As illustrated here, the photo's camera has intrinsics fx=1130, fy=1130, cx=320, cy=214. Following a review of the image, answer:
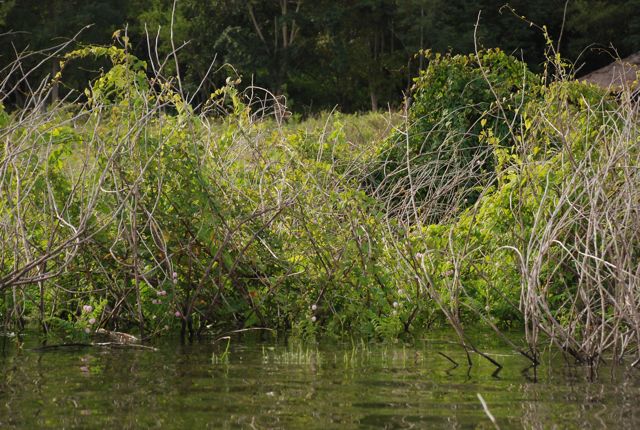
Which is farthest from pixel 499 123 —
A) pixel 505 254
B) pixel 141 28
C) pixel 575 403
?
pixel 141 28

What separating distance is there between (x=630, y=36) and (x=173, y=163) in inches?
1280

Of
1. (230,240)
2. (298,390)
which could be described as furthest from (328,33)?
(298,390)

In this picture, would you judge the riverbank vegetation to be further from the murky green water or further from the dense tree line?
the dense tree line

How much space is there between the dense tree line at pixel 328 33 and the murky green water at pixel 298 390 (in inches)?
1286

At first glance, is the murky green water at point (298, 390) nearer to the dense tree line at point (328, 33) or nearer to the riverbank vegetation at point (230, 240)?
the riverbank vegetation at point (230, 240)

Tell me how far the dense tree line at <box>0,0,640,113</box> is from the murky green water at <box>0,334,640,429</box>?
32652 mm

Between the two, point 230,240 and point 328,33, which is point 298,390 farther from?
point 328,33

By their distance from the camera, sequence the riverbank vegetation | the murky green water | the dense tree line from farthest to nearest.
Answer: the dense tree line, the riverbank vegetation, the murky green water

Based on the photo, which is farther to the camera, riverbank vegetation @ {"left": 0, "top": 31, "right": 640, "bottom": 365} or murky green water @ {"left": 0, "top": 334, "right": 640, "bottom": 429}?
riverbank vegetation @ {"left": 0, "top": 31, "right": 640, "bottom": 365}

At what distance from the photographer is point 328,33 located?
40.4m

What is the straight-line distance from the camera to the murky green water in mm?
4512

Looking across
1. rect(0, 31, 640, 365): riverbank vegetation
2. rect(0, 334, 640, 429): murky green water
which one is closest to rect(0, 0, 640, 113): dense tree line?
rect(0, 31, 640, 365): riverbank vegetation

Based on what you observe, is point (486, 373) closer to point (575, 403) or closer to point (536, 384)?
point (536, 384)

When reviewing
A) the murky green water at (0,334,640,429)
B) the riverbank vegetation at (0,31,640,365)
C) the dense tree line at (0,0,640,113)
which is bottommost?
the murky green water at (0,334,640,429)
